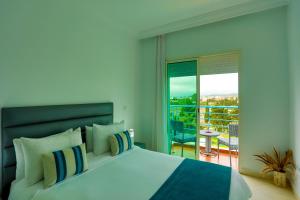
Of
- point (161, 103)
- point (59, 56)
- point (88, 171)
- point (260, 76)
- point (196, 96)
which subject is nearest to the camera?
point (88, 171)

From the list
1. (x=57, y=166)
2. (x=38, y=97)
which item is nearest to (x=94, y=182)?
(x=57, y=166)

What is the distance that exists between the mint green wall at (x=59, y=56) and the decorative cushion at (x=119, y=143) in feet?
2.62

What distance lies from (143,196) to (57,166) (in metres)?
0.86

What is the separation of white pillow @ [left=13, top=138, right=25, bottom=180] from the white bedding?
0.24ft

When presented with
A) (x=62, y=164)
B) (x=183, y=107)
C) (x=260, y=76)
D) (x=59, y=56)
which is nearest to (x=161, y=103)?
(x=183, y=107)

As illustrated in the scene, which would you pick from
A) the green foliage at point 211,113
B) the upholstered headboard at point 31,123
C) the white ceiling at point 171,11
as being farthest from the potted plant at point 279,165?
the upholstered headboard at point 31,123

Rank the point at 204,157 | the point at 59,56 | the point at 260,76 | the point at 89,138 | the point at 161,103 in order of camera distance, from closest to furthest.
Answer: the point at 59,56
the point at 89,138
the point at 260,76
the point at 161,103
the point at 204,157

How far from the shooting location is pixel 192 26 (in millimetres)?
3174

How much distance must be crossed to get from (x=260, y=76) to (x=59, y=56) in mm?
3203

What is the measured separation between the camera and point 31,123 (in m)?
1.87

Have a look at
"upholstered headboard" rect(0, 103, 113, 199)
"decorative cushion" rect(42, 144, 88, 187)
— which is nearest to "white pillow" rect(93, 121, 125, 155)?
"upholstered headboard" rect(0, 103, 113, 199)

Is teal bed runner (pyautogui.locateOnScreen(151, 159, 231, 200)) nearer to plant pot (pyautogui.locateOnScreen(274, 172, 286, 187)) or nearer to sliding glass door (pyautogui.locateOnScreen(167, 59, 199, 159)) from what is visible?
plant pot (pyautogui.locateOnScreen(274, 172, 286, 187))

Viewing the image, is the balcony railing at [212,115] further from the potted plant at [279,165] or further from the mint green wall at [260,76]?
the potted plant at [279,165]

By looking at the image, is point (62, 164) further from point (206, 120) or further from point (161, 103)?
point (206, 120)
